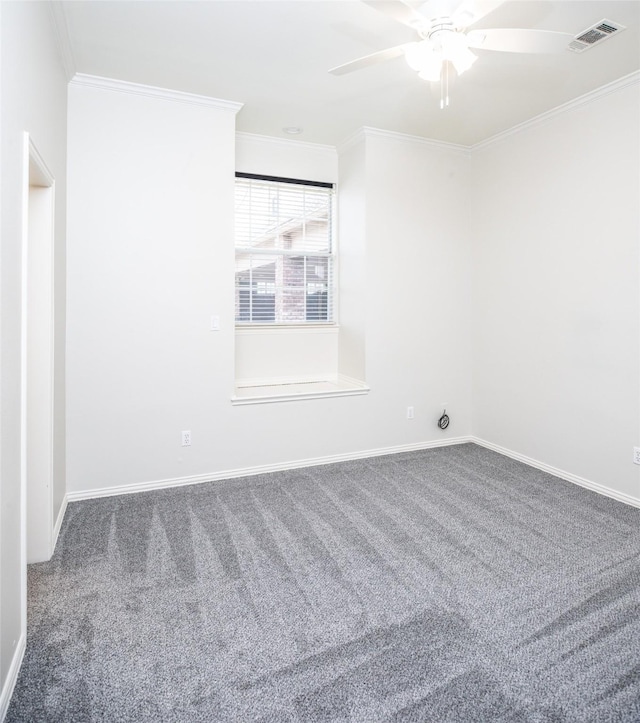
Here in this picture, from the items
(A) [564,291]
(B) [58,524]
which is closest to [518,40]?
(A) [564,291]

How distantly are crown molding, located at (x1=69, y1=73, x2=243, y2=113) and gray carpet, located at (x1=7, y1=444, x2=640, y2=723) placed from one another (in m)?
2.88

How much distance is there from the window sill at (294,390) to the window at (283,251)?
0.60 meters

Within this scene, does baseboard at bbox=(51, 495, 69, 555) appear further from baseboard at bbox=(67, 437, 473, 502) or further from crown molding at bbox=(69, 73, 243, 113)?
crown molding at bbox=(69, 73, 243, 113)

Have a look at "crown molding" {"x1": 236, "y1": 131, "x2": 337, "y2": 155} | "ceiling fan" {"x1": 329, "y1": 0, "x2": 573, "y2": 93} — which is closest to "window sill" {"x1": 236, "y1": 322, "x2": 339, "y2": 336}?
"crown molding" {"x1": 236, "y1": 131, "x2": 337, "y2": 155}

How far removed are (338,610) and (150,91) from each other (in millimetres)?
3535

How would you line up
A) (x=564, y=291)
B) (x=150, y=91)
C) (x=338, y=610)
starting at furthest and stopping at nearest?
(x=564, y=291)
(x=150, y=91)
(x=338, y=610)

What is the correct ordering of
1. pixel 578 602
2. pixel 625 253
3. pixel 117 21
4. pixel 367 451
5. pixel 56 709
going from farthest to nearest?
1. pixel 367 451
2. pixel 625 253
3. pixel 117 21
4. pixel 578 602
5. pixel 56 709

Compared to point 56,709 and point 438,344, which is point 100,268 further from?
point 438,344

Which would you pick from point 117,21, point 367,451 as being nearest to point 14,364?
point 117,21

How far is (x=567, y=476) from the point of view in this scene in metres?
3.67

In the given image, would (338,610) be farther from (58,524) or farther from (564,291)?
(564,291)

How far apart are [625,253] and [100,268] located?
3664 mm

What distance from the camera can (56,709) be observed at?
60.3 inches

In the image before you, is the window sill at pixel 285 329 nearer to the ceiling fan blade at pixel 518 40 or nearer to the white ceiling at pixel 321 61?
the white ceiling at pixel 321 61
